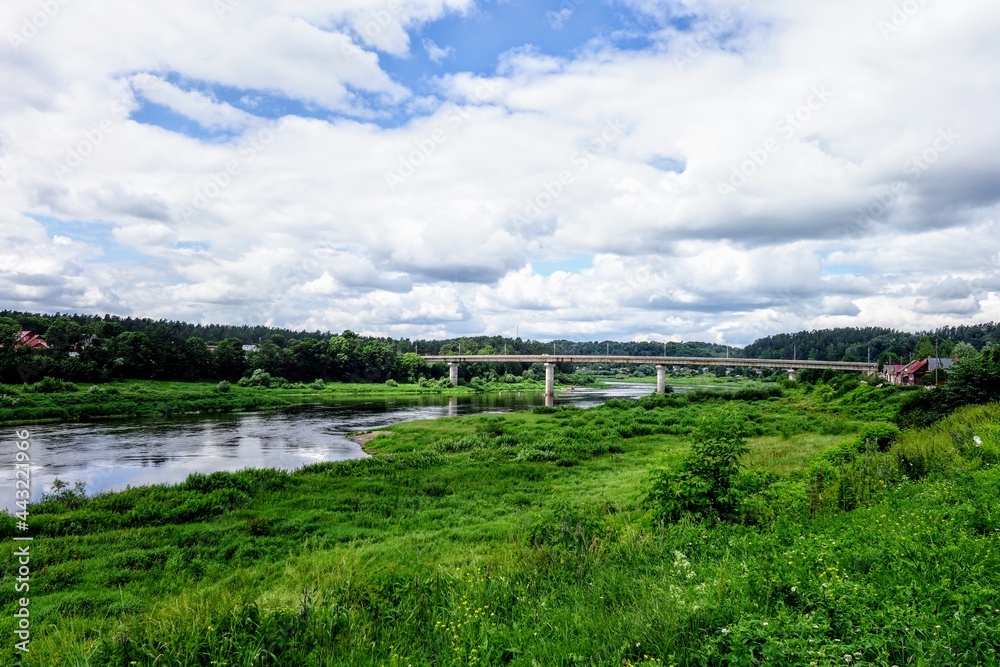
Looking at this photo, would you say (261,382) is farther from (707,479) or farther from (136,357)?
(707,479)

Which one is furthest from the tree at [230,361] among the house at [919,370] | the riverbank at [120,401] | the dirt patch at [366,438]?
the house at [919,370]

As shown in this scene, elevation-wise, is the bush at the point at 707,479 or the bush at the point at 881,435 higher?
the bush at the point at 707,479

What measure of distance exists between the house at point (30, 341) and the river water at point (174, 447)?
141ft

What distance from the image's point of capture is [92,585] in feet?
40.7

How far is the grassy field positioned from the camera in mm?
5562

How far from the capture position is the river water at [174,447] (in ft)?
93.3

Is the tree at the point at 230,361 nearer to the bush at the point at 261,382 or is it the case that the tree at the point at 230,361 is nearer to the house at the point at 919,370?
the bush at the point at 261,382

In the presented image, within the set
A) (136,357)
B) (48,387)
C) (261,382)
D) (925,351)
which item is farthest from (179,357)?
(925,351)

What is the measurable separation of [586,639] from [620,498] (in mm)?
13701

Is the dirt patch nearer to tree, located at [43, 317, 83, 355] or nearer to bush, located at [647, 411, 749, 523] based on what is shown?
bush, located at [647, 411, 749, 523]

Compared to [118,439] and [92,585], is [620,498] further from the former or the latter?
[118,439]

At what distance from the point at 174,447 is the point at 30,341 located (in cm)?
7386

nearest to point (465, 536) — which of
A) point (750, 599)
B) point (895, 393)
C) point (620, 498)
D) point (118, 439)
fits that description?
point (620, 498)

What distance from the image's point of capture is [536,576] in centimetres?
880
